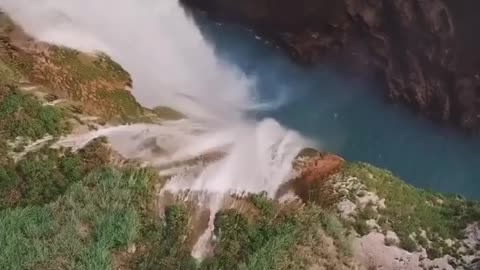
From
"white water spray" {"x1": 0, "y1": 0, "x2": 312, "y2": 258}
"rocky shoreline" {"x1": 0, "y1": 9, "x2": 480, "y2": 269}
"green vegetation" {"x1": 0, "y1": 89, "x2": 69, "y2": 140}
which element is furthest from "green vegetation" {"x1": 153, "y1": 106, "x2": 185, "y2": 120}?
"green vegetation" {"x1": 0, "y1": 89, "x2": 69, "y2": 140}

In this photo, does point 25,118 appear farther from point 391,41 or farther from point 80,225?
point 391,41

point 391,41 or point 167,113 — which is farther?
point 391,41

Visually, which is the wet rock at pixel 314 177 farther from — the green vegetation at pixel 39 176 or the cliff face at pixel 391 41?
the cliff face at pixel 391 41

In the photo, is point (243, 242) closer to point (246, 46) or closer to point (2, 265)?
point (2, 265)

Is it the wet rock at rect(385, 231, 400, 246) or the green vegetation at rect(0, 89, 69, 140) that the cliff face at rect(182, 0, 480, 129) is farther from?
the green vegetation at rect(0, 89, 69, 140)

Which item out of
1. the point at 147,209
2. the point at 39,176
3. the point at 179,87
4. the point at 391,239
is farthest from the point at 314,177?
the point at 39,176

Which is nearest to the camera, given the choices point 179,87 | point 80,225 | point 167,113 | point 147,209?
point 80,225
